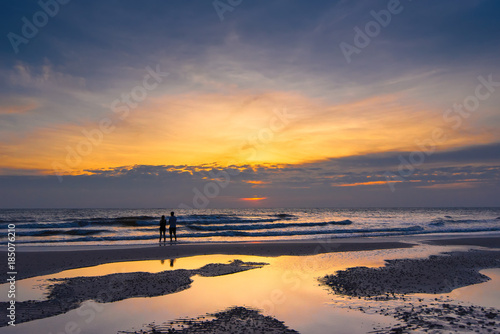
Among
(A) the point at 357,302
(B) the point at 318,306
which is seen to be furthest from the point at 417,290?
(B) the point at 318,306

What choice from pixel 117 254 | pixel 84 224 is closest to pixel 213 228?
pixel 84 224

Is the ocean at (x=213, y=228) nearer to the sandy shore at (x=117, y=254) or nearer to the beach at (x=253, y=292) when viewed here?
the sandy shore at (x=117, y=254)

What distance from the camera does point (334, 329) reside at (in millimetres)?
7574

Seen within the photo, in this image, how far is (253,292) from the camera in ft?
35.4

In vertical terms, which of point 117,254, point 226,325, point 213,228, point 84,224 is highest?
point 226,325

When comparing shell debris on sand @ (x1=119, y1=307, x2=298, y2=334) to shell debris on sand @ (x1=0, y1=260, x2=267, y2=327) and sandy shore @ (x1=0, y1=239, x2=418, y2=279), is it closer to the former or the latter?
shell debris on sand @ (x1=0, y1=260, x2=267, y2=327)

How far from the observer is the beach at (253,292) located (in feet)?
26.1

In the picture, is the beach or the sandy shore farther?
the sandy shore

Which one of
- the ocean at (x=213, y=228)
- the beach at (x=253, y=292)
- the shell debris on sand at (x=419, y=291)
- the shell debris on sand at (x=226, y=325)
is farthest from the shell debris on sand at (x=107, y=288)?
the ocean at (x=213, y=228)

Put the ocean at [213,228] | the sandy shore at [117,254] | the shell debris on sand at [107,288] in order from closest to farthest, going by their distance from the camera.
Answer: the shell debris on sand at [107,288] < the sandy shore at [117,254] < the ocean at [213,228]

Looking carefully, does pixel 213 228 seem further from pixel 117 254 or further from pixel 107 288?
pixel 107 288

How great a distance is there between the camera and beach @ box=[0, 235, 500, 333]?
797cm

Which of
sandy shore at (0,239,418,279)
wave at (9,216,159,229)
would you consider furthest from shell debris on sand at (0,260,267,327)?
wave at (9,216,159,229)

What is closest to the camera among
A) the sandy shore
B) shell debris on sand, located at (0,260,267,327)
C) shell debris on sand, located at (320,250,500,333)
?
shell debris on sand, located at (320,250,500,333)
